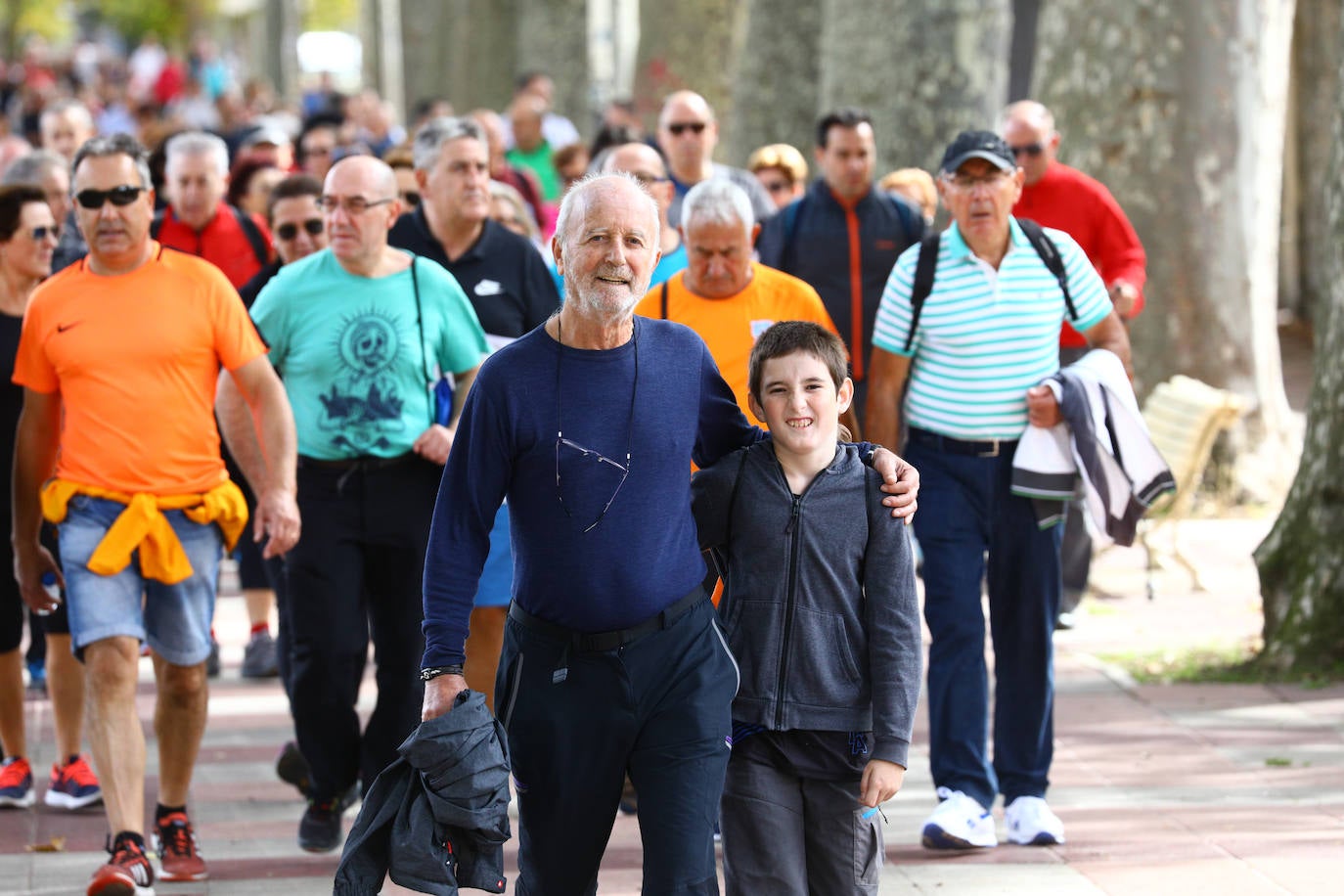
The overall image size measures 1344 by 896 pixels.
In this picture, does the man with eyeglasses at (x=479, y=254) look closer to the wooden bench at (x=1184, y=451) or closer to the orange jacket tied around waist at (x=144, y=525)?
the orange jacket tied around waist at (x=144, y=525)

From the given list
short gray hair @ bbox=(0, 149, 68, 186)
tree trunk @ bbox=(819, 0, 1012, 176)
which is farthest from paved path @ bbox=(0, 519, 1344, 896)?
tree trunk @ bbox=(819, 0, 1012, 176)

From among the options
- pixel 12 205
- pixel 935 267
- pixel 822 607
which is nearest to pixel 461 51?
pixel 12 205

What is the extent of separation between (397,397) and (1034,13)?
22.4 m

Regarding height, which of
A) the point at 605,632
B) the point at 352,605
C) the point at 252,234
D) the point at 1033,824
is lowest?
the point at 1033,824

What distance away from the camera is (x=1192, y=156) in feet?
40.7

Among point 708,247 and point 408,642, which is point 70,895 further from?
point 708,247

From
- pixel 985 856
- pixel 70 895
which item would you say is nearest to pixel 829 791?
pixel 985 856

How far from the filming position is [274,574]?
733 cm

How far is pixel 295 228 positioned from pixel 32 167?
1.79 meters

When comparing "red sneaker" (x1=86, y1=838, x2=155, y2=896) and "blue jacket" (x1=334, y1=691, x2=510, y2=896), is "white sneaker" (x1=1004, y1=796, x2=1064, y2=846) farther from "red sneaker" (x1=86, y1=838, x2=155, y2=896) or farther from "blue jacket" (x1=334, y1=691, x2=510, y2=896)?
"red sneaker" (x1=86, y1=838, x2=155, y2=896)

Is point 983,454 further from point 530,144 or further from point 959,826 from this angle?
point 530,144

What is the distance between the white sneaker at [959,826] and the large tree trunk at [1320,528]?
8.73 feet

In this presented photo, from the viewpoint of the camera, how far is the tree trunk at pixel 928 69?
13984 mm

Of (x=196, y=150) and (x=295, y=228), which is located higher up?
(x=196, y=150)
